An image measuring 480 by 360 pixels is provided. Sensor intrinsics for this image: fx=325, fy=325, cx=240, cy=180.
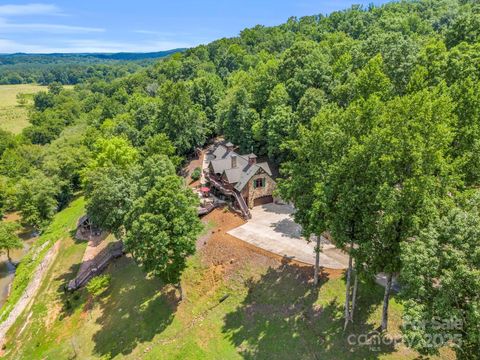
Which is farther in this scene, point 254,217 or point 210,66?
point 210,66

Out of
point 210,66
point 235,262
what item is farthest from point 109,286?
point 210,66

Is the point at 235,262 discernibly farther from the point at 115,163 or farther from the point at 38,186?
the point at 38,186

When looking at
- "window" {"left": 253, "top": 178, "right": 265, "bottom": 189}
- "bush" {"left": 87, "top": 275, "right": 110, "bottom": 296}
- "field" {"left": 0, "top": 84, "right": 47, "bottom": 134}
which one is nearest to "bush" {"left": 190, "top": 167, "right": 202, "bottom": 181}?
"window" {"left": 253, "top": 178, "right": 265, "bottom": 189}

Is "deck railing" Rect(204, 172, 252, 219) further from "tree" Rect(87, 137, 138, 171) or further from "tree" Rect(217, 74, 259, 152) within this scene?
"tree" Rect(87, 137, 138, 171)

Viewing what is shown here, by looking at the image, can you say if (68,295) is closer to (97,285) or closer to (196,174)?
(97,285)

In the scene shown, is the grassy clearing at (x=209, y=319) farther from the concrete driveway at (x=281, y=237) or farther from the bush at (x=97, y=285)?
the concrete driveway at (x=281, y=237)

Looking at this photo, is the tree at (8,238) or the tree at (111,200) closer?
the tree at (111,200)

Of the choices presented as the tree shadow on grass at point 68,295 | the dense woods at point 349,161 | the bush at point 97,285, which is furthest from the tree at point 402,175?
the tree shadow on grass at point 68,295
